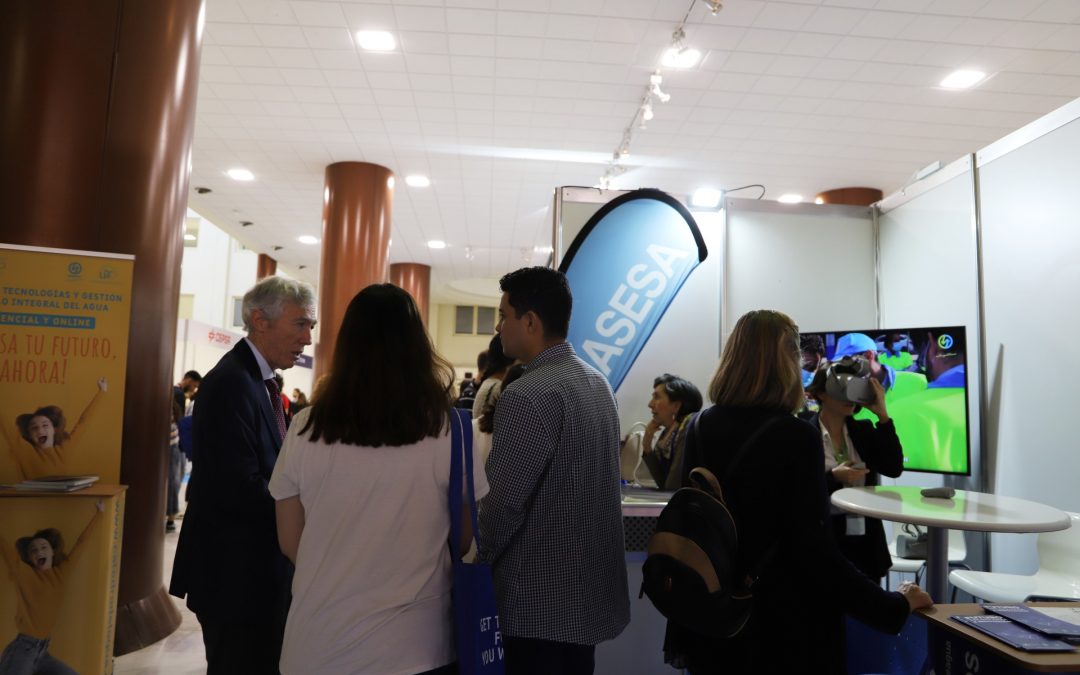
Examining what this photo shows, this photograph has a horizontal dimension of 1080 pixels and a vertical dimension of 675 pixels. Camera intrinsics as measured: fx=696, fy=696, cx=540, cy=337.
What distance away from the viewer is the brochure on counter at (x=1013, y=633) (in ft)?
4.44

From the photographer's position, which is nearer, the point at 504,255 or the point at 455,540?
the point at 455,540

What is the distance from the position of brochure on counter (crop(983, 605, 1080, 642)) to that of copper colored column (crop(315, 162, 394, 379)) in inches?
274

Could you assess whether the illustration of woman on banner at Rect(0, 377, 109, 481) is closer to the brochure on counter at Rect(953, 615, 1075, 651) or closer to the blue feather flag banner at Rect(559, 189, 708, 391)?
the blue feather flag banner at Rect(559, 189, 708, 391)

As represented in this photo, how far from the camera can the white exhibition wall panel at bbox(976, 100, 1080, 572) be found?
306 cm

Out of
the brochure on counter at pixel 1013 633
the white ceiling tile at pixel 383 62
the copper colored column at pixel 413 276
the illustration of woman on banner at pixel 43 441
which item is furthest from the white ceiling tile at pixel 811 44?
the copper colored column at pixel 413 276

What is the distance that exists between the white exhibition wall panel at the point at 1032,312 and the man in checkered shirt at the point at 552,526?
8.38 ft

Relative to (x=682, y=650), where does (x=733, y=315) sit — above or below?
above

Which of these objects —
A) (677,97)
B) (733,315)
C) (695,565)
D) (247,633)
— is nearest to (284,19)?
(677,97)

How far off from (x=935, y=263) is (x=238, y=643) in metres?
3.78

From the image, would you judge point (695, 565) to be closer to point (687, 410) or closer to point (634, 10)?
point (687, 410)

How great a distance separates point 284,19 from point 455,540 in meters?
4.75

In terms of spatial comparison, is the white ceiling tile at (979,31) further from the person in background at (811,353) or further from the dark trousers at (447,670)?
the dark trousers at (447,670)

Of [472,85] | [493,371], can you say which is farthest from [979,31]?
[493,371]

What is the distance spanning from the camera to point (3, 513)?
7.83 ft
